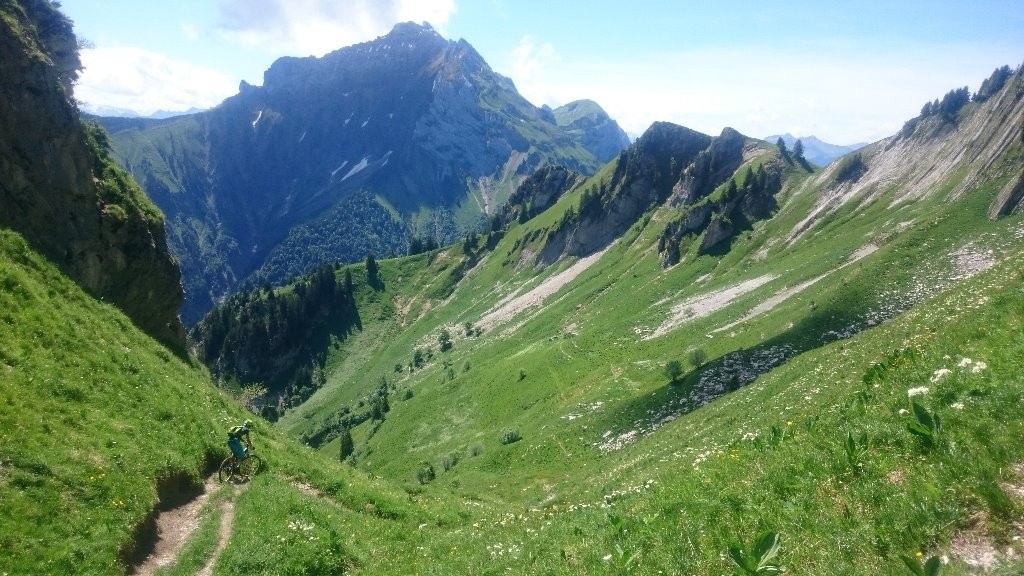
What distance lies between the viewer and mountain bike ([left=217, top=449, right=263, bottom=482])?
24672mm

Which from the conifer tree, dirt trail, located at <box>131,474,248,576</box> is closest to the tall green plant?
dirt trail, located at <box>131,474,248,576</box>

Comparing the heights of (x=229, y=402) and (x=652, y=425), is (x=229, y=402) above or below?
above

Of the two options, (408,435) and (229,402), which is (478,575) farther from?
(408,435)

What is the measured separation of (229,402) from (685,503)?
3361cm

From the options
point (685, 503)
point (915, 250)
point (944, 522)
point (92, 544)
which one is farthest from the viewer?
point (915, 250)

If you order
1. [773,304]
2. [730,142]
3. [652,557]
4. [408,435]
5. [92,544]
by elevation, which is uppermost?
[730,142]

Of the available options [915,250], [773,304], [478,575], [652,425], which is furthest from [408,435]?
[478,575]

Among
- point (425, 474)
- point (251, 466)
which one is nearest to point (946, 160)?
point (425, 474)

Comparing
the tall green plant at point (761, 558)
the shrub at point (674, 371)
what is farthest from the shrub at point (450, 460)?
the tall green plant at point (761, 558)

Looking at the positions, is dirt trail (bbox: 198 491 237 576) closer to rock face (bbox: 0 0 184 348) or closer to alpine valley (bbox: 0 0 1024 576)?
alpine valley (bbox: 0 0 1024 576)

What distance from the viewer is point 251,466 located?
2523 cm

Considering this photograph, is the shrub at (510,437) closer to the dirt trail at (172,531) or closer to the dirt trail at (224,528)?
the dirt trail at (224,528)

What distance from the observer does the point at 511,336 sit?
13850 cm

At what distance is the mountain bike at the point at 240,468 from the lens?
2467cm
